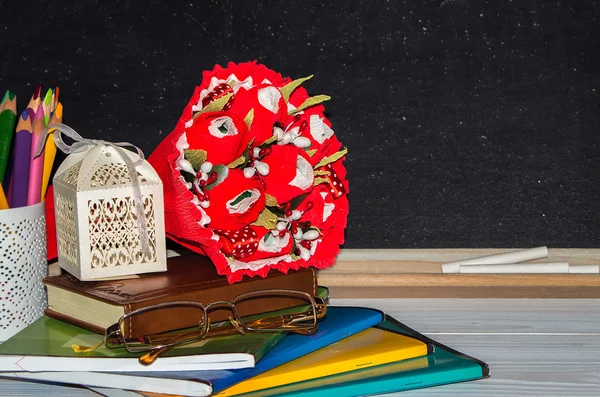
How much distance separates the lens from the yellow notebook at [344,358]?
2.07ft

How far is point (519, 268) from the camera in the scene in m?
0.94

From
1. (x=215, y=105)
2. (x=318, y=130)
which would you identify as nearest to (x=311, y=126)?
(x=318, y=130)

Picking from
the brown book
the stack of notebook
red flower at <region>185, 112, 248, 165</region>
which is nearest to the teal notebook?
the stack of notebook

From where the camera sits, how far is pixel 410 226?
1.03 metres

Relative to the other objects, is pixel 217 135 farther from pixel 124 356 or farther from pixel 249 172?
pixel 124 356

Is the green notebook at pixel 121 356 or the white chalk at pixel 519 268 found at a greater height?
the white chalk at pixel 519 268

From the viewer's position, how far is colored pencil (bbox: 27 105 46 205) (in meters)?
0.79

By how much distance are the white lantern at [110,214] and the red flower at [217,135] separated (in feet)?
0.19

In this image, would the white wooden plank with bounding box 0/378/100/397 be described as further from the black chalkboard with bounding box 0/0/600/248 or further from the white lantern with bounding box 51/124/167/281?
the black chalkboard with bounding box 0/0/600/248

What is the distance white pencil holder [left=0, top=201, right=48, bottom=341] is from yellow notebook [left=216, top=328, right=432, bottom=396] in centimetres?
28

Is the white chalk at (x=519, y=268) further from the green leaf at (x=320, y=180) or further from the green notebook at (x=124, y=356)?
the green notebook at (x=124, y=356)

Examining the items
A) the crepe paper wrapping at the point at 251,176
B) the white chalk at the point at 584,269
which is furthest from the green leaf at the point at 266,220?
the white chalk at the point at 584,269

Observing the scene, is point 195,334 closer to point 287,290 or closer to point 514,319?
point 287,290

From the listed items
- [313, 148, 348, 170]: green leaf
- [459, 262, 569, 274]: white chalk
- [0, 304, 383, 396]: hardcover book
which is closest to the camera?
[0, 304, 383, 396]: hardcover book
